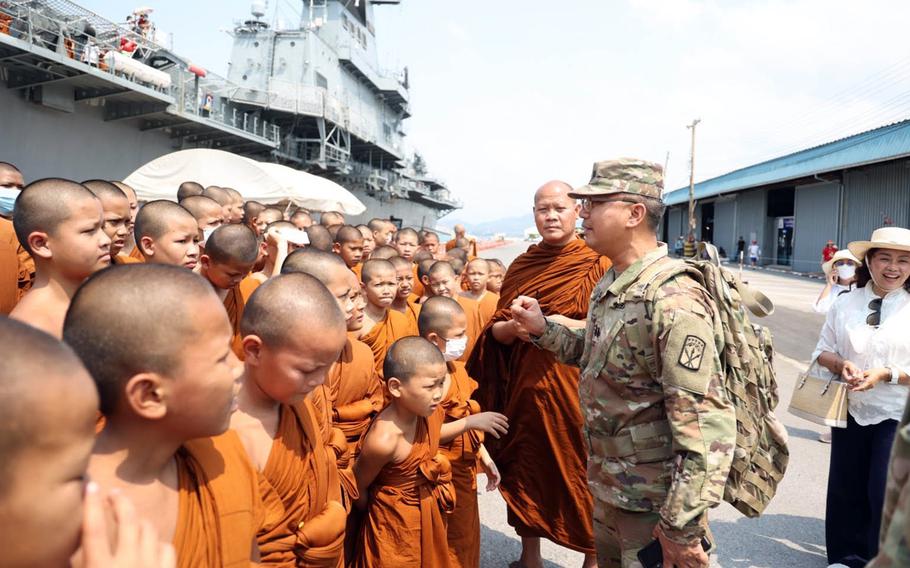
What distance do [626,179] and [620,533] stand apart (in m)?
1.46

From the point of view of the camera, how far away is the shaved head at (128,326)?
4.10ft

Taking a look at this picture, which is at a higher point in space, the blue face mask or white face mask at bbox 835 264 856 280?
the blue face mask

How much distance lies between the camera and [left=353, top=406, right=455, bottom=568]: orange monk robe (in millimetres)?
2771

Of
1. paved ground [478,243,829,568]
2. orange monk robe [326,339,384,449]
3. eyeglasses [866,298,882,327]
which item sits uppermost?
eyeglasses [866,298,882,327]

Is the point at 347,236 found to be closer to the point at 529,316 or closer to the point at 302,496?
the point at 529,316

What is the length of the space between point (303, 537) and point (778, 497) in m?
4.14

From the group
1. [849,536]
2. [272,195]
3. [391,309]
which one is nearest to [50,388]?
[391,309]

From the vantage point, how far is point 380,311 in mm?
4176

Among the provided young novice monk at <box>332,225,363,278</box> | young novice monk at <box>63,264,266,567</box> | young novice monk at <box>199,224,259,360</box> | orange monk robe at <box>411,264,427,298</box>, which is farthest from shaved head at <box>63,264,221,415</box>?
orange monk robe at <box>411,264,427,298</box>

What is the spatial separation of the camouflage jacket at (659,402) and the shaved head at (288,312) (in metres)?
1.12

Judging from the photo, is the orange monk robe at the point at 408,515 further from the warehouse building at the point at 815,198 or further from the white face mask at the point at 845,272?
the warehouse building at the point at 815,198

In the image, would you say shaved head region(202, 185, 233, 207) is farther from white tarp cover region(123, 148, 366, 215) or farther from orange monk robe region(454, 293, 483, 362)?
orange monk robe region(454, 293, 483, 362)

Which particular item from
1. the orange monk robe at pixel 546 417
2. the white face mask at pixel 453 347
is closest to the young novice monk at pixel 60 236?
the white face mask at pixel 453 347

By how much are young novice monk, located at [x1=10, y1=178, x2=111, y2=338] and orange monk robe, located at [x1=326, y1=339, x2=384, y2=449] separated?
1.22 meters
